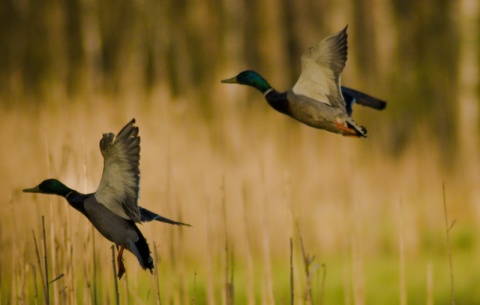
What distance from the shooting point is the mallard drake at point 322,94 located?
2.84 metres

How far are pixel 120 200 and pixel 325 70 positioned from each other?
2.38ft

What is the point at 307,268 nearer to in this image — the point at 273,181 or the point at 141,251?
the point at 141,251

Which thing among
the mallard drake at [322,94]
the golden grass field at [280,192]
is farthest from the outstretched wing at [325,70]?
the golden grass field at [280,192]

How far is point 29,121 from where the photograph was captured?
875 cm

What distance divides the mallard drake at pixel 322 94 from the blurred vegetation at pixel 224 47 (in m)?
7.20

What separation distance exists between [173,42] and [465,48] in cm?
775

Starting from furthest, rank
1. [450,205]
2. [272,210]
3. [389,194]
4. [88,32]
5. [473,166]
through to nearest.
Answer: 1. [88,32]
2. [473,166]
3. [450,205]
4. [389,194]
5. [272,210]

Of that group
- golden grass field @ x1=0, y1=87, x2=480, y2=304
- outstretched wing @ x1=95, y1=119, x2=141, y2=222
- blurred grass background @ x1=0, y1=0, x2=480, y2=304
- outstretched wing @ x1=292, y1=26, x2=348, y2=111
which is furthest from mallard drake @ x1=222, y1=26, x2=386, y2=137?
golden grass field @ x1=0, y1=87, x2=480, y2=304

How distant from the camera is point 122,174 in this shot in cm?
274

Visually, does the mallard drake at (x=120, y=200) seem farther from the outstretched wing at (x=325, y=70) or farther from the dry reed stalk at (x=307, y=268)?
the dry reed stalk at (x=307, y=268)

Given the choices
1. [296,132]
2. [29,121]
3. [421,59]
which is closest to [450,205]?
[296,132]

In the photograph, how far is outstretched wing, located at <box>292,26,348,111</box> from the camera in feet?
9.67

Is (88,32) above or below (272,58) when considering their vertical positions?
above

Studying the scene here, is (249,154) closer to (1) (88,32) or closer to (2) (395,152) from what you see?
(2) (395,152)
